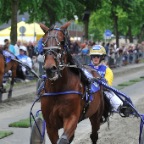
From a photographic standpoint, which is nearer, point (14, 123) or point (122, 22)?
point (14, 123)

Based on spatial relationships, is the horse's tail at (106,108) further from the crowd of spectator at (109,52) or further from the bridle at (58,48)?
the crowd of spectator at (109,52)

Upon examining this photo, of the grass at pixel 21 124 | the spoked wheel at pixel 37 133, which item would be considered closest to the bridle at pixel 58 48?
the spoked wheel at pixel 37 133

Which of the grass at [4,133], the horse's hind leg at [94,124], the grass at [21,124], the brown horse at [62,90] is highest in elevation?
the brown horse at [62,90]

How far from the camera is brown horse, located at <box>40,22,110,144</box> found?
574 cm

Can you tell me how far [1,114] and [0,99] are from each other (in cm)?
259

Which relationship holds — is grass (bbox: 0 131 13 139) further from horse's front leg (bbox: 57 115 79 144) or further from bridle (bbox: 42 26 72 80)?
bridle (bbox: 42 26 72 80)

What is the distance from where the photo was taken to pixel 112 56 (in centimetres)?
3103

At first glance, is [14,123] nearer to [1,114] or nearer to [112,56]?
[1,114]

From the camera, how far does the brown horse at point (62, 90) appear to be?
5738mm

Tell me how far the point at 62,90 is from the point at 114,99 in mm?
1996

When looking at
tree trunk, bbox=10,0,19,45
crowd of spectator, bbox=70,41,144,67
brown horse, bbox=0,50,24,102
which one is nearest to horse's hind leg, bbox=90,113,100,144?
brown horse, bbox=0,50,24,102

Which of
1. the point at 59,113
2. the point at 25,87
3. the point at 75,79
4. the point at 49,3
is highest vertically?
the point at 49,3

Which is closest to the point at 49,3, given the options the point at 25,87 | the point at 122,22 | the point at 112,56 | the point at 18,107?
the point at 25,87

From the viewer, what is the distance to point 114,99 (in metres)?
7.90
